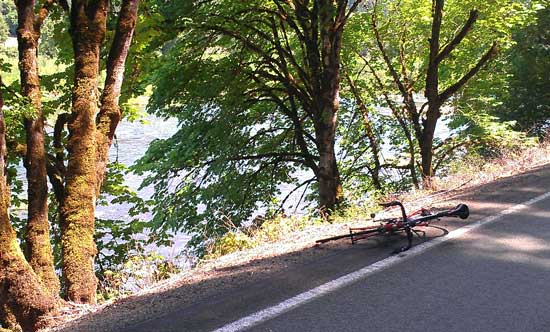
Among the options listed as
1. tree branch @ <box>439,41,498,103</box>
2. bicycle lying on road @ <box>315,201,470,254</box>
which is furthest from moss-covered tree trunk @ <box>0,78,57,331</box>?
tree branch @ <box>439,41,498,103</box>

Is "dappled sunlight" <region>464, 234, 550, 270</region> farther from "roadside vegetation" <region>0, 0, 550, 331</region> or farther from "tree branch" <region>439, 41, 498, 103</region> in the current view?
"tree branch" <region>439, 41, 498, 103</region>

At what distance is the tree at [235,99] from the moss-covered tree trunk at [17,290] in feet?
20.3

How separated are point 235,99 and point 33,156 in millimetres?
6690

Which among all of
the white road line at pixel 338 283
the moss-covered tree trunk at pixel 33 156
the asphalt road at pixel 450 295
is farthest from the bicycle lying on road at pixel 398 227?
the moss-covered tree trunk at pixel 33 156

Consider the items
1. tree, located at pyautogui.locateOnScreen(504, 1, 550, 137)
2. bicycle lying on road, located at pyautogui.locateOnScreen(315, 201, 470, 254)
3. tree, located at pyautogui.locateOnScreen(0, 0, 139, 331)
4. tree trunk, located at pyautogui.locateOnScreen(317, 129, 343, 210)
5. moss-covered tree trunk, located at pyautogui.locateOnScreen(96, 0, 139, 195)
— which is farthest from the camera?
tree, located at pyautogui.locateOnScreen(504, 1, 550, 137)

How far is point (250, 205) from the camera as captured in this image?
1384 cm

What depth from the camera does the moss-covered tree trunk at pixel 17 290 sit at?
527 cm

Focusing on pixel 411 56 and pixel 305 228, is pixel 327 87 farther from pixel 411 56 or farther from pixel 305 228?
pixel 411 56

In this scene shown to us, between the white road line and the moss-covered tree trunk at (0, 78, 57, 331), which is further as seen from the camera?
the moss-covered tree trunk at (0, 78, 57, 331)

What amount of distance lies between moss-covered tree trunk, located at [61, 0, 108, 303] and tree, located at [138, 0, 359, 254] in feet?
13.1

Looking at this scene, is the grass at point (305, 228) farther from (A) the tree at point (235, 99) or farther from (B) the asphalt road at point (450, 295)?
(A) the tree at point (235, 99)

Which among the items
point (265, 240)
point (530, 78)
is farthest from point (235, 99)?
point (530, 78)

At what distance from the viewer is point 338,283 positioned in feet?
Answer: 13.9

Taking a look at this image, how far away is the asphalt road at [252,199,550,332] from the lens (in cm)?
347
